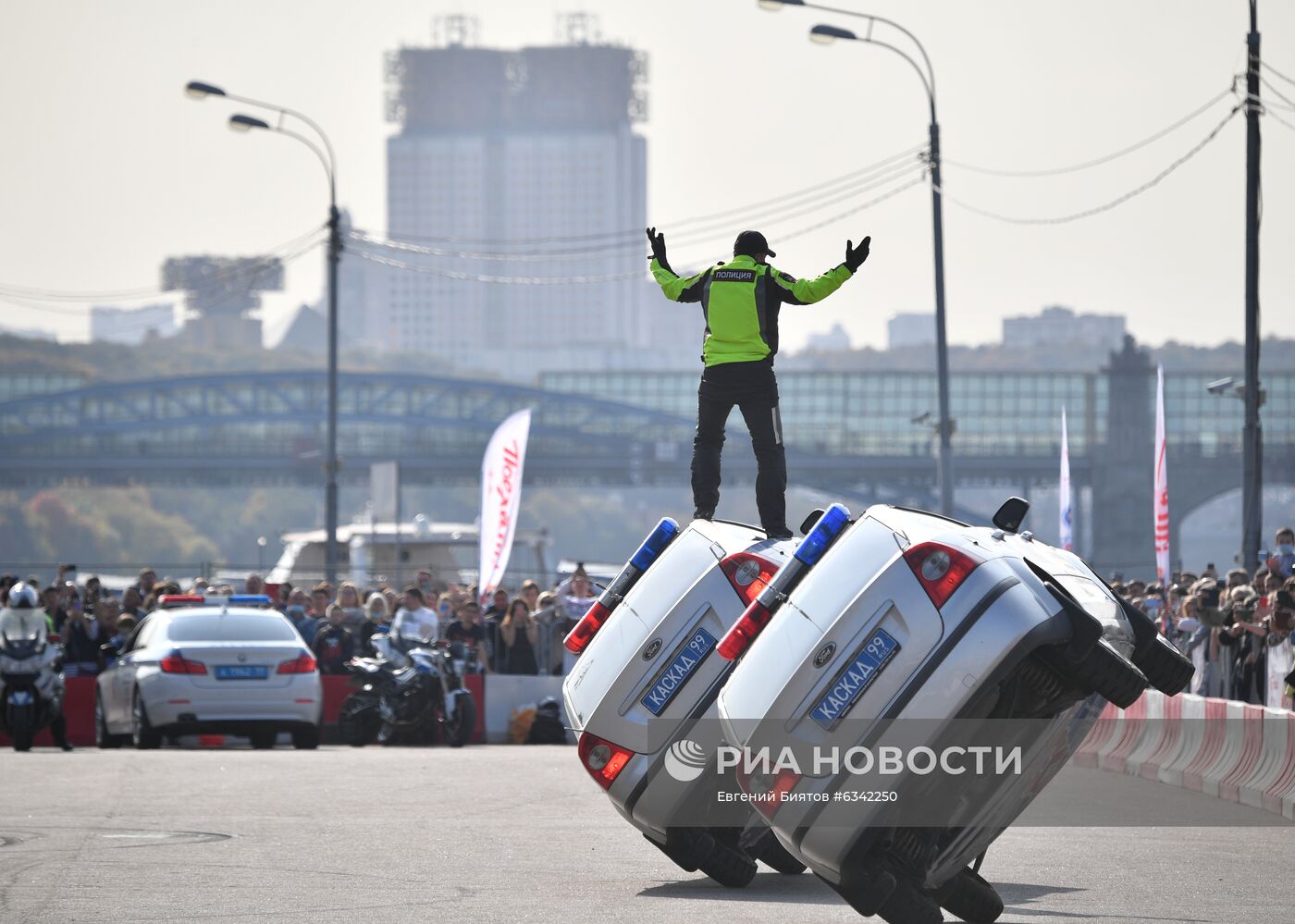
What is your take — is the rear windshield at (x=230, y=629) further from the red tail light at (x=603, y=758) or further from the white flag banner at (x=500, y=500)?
the red tail light at (x=603, y=758)

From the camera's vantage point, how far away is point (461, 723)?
858 inches

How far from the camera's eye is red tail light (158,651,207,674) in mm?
19672

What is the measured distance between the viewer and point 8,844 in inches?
434

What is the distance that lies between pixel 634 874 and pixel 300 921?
6.84ft

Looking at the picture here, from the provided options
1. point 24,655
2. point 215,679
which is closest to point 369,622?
point 215,679

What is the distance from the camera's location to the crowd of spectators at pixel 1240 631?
54.2ft

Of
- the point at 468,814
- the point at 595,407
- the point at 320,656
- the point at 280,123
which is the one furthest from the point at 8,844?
the point at 595,407

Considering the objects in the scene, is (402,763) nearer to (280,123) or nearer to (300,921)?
(300,921)

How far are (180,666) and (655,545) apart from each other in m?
10.8

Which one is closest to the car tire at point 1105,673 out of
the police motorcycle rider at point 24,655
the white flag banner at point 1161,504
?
the police motorcycle rider at point 24,655

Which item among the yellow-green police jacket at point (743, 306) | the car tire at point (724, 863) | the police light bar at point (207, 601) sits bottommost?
the car tire at point (724, 863)

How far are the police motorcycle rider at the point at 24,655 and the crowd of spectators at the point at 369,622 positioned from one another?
2739mm

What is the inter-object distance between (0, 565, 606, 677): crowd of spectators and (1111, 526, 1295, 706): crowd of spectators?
692 centimetres

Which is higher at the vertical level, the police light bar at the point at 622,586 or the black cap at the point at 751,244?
the black cap at the point at 751,244
